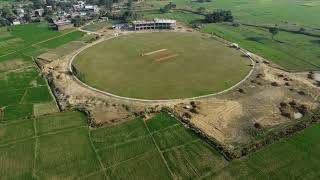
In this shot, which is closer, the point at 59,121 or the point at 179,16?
the point at 59,121

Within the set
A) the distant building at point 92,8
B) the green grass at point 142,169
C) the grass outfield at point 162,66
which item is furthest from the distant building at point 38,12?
the green grass at point 142,169

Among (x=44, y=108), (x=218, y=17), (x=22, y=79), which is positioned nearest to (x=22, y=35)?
(x=22, y=79)

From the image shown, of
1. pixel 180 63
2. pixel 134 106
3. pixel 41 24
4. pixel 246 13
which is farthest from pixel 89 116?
pixel 246 13

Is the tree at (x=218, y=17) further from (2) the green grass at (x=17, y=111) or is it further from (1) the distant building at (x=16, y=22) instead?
(2) the green grass at (x=17, y=111)

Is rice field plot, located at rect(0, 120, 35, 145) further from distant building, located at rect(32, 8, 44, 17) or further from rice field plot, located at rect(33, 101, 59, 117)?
distant building, located at rect(32, 8, 44, 17)

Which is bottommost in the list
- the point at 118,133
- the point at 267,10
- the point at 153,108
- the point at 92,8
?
the point at 118,133

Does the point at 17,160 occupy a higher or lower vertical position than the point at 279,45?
lower

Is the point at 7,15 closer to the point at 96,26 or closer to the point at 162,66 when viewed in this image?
the point at 96,26
